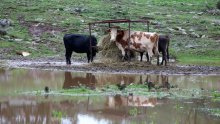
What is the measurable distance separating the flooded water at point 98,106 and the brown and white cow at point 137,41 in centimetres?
600

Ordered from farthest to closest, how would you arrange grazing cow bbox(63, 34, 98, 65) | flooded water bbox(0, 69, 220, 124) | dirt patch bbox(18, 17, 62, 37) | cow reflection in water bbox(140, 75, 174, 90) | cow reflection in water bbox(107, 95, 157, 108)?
dirt patch bbox(18, 17, 62, 37) < grazing cow bbox(63, 34, 98, 65) < cow reflection in water bbox(140, 75, 174, 90) < cow reflection in water bbox(107, 95, 157, 108) < flooded water bbox(0, 69, 220, 124)

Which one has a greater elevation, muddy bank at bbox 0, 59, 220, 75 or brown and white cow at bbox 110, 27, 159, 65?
brown and white cow at bbox 110, 27, 159, 65

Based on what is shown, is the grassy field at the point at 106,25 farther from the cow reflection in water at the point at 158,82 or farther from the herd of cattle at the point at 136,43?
the cow reflection in water at the point at 158,82

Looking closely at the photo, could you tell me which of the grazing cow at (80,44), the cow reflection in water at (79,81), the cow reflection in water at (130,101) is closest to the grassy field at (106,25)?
the grazing cow at (80,44)

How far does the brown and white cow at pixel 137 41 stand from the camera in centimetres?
2806

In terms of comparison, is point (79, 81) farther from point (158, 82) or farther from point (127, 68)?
point (127, 68)

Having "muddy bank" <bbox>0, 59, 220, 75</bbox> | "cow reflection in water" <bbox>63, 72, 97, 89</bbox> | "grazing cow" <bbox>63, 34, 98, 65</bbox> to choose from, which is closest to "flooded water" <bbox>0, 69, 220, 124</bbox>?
"cow reflection in water" <bbox>63, 72, 97, 89</bbox>

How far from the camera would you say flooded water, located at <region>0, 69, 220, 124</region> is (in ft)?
46.9

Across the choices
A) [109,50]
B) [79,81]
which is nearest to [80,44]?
[109,50]

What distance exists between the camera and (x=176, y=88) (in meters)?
19.8

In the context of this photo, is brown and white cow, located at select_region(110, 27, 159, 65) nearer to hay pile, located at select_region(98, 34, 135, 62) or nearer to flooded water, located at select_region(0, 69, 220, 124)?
hay pile, located at select_region(98, 34, 135, 62)

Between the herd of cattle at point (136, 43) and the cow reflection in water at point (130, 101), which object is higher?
the cow reflection in water at point (130, 101)

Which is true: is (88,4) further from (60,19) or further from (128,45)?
(128,45)

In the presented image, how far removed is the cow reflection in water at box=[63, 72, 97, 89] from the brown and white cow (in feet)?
15.9
